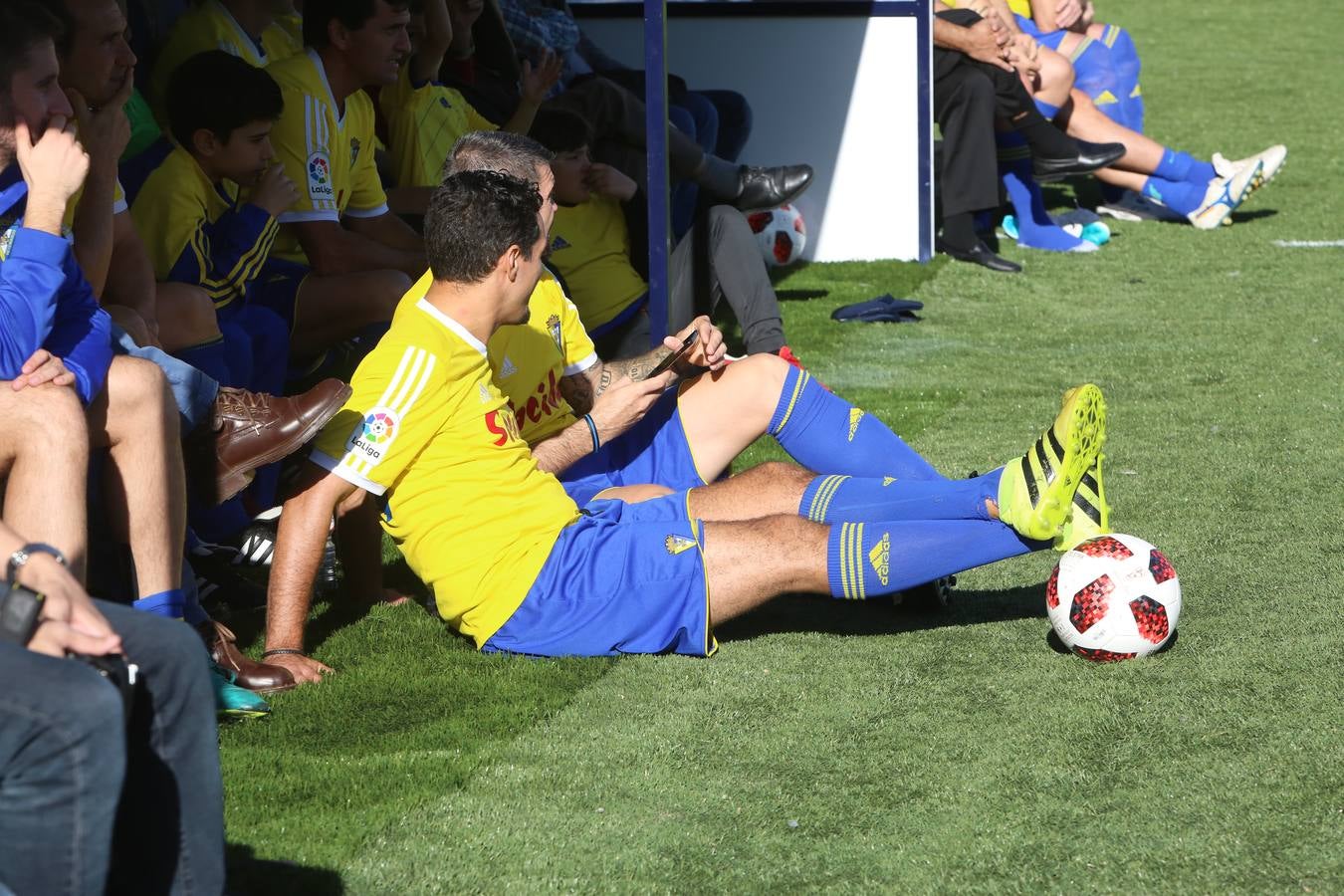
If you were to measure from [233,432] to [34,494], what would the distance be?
744mm

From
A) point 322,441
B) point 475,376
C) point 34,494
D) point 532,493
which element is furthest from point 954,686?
point 34,494

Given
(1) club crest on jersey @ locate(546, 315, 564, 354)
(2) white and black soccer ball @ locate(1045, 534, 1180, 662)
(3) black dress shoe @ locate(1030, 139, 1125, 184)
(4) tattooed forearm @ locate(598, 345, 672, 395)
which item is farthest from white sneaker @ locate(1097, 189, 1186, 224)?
(2) white and black soccer ball @ locate(1045, 534, 1180, 662)

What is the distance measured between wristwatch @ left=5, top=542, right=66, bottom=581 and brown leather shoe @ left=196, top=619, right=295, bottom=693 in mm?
1280

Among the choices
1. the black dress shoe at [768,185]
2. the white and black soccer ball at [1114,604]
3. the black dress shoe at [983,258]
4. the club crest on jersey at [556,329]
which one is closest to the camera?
the white and black soccer ball at [1114,604]

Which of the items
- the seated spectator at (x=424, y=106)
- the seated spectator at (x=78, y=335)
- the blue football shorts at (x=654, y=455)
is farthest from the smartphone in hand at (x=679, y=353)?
the seated spectator at (x=424, y=106)

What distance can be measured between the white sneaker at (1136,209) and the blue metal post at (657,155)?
5445 millimetres

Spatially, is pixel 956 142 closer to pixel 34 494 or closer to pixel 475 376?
pixel 475 376

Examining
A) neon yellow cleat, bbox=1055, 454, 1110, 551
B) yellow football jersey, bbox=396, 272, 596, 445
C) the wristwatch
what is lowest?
neon yellow cleat, bbox=1055, 454, 1110, 551

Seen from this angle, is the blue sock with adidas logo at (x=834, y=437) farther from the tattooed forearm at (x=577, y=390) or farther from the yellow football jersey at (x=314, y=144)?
the yellow football jersey at (x=314, y=144)

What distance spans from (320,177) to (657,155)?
120 centimetres

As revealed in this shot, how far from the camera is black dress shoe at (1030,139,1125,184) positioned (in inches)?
378

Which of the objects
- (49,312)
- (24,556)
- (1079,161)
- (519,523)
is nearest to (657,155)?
(519,523)

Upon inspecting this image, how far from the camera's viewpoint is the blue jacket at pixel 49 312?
3.31 meters

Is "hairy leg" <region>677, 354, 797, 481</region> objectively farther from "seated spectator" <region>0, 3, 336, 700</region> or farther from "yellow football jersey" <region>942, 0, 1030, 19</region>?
"yellow football jersey" <region>942, 0, 1030, 19</region>
